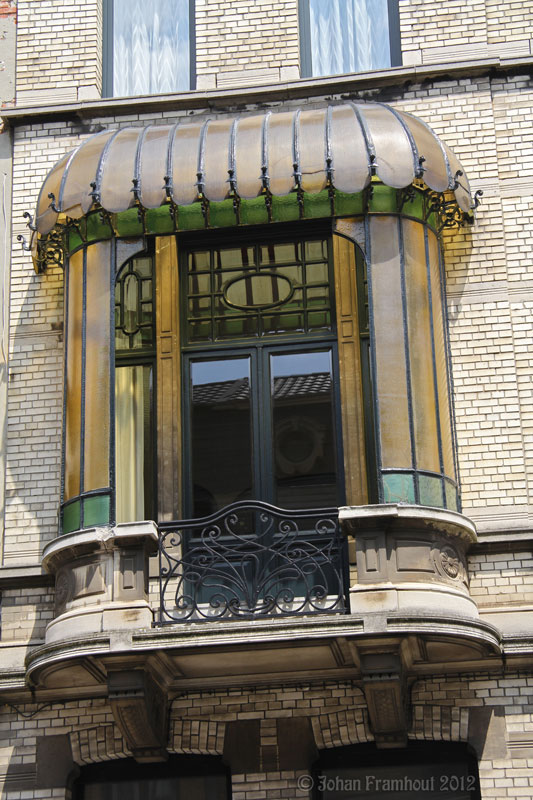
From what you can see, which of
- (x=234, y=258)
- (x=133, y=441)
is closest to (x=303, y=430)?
(x=133, y=441)

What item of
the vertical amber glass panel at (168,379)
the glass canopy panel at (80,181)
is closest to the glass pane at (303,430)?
the vertical amber glass panel at (168,379)

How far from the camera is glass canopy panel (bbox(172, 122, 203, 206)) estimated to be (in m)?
11.6

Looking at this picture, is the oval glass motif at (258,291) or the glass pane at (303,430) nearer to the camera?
the glass pane at (303,430)

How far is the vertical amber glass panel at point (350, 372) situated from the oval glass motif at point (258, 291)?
18.2 inches

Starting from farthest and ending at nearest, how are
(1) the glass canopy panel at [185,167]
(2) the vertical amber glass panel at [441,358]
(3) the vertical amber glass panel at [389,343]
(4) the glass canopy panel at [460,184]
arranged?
(4) the glass canopy panel at [460,184] < (1) the glass canopy panel at [185,167] < (2) the vertical amber glass panel at [441,358] < (3) the vertical amber glass panel at [389,343]

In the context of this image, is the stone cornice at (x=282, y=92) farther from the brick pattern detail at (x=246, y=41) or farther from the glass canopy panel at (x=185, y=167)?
the glass canopy panel at (x=185, y=167)

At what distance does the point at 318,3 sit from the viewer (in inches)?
547

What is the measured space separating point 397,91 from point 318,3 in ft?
4.83

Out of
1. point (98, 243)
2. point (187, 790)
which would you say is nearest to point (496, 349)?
point (98, 243)

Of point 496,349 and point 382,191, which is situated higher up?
point 382,191

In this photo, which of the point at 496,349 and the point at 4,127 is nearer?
the point at 496,349

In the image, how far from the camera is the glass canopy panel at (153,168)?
457 inches

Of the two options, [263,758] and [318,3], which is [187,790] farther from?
[318,3]

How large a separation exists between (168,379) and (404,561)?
2679mm
